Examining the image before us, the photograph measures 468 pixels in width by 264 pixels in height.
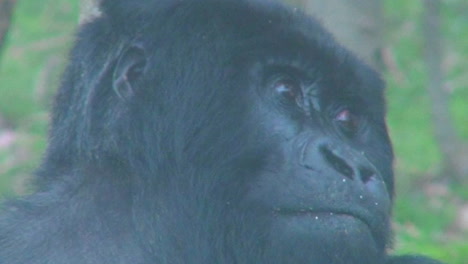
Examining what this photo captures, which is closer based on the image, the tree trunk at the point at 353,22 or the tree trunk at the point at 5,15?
the tree trunk at the point at 5,15

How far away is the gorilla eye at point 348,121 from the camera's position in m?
4.60

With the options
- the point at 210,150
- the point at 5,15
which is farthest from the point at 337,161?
the point at 5,15

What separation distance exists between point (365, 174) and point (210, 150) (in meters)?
0.56

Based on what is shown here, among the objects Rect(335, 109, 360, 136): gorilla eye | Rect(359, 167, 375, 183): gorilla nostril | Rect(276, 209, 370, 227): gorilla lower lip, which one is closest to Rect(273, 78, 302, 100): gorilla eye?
Rect(335, 109, 360, 136): gorilla eye

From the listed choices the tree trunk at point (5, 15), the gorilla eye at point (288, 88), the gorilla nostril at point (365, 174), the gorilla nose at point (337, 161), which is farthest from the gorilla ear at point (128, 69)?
the tree trunk at point (5, 15)

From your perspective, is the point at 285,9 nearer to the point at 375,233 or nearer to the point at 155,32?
the point at 155,32

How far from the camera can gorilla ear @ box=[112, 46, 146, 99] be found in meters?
4.50

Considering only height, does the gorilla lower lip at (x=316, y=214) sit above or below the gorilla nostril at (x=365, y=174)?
below

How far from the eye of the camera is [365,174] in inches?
170

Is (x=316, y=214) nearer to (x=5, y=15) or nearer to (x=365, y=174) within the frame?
(x=365, y=174)

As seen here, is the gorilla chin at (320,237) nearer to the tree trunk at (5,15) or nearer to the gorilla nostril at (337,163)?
the gorilla nostril at (337,163)

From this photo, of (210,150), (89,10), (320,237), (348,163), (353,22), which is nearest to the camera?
(320,237)

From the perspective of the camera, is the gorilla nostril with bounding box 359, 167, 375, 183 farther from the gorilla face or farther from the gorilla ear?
the gorilla ear

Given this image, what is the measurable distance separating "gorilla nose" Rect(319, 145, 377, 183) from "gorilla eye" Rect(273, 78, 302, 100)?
29cm
